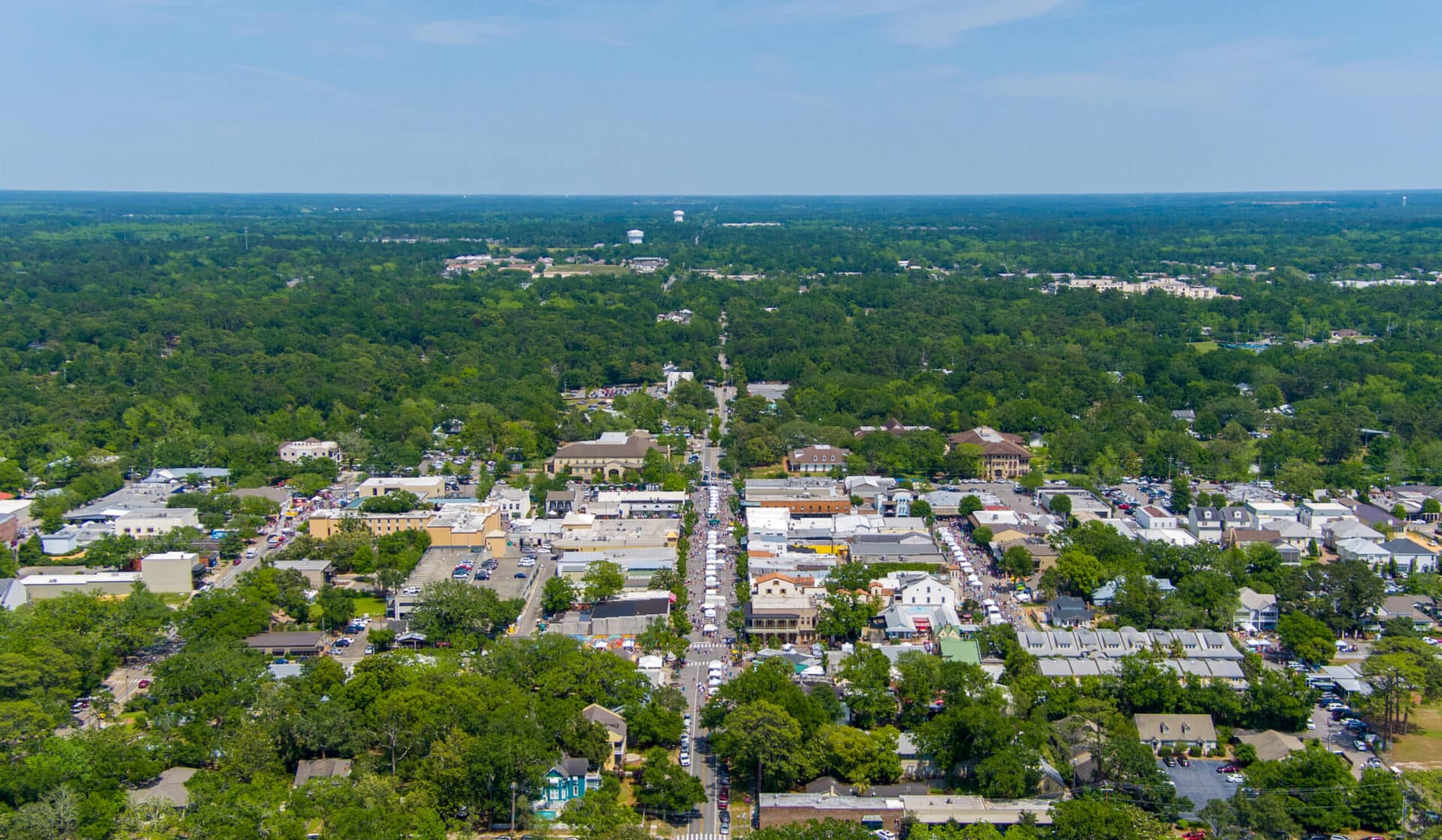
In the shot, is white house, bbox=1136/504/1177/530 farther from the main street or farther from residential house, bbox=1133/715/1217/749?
residential house, bbox=1133/715/1217/749

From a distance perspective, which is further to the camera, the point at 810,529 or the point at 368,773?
the point at 810,529

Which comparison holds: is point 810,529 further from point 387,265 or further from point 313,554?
point 387,265

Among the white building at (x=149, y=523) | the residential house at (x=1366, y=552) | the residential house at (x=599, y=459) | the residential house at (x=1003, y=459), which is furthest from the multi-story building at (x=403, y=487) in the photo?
the residential house at (x=1366, y=552)

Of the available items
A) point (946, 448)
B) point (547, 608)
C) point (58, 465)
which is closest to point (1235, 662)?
point (547, 608)

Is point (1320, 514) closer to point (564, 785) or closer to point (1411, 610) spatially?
point (1411, 610)

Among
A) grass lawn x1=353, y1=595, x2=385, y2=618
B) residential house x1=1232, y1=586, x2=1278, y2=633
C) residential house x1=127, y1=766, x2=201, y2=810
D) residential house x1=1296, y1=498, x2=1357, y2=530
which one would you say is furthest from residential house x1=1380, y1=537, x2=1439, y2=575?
residential house x1=127, y1=766, x2=201, y2=810

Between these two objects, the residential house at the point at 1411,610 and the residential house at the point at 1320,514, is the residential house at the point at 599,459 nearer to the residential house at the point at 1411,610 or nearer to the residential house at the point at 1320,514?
Answer: the residential house at the point at 1320,514

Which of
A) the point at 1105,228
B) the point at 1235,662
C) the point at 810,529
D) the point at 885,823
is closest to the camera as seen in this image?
the point at 885,823
